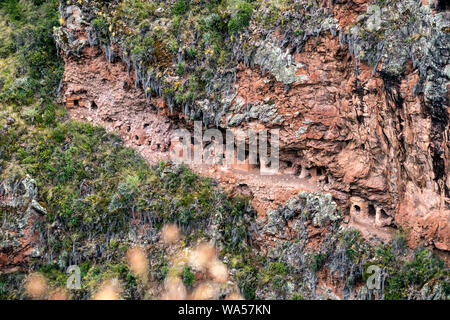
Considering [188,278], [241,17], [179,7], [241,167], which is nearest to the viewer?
[188,278]

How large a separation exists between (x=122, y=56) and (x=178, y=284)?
13398 mm

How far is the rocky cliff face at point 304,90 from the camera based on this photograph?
18.6 m

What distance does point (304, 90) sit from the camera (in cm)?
2166

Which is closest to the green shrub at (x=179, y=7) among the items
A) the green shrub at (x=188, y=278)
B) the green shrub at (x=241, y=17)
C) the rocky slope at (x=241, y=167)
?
the rocky slope at (x=241, y=167)

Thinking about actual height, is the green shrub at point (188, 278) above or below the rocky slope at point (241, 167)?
below

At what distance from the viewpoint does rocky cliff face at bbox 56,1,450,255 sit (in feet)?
61.1

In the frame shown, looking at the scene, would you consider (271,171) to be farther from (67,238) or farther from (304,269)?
→ (67,238)

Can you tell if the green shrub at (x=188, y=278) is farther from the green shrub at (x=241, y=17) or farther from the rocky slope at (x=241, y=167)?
the green shrub at (x=241, y=17)

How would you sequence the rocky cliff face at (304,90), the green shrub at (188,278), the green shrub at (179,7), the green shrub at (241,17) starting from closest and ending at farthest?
the rocky cliff face at (304,90) → the green shrub at (188,278) → the green shrub at (241,17) → the green shrub at (179,7)

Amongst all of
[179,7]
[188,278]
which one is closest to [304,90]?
[179,7]

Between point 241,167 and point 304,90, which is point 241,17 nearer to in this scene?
point 304,90

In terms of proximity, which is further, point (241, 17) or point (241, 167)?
point (241, 167)

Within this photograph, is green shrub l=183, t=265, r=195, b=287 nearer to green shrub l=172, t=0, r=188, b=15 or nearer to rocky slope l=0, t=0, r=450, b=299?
rocky slope l=0, t=0, r=450, b=299

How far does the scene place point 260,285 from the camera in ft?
68.3
